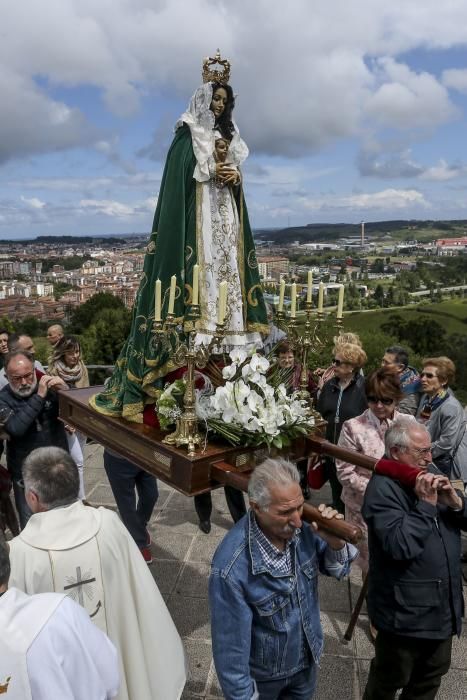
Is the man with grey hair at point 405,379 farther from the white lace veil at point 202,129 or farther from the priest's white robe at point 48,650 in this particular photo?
the priest's white robe at point 48,650

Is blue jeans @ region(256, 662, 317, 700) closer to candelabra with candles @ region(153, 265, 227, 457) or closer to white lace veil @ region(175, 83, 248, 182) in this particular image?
candelabra with candles @ region(153, 265, 227, 457)

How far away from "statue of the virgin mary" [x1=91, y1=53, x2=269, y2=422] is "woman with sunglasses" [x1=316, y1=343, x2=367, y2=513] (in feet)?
5.46

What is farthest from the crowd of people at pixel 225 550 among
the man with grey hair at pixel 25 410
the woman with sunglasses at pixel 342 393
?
the woman with sunglasses at pixel 342 393

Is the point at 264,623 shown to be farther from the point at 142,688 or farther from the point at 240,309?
the point at 240,309

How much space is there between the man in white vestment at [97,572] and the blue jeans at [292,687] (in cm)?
54

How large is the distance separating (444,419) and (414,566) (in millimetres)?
2079

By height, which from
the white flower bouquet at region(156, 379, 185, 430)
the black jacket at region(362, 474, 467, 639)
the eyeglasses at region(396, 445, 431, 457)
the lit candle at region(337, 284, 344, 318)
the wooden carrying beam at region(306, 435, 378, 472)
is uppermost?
the lit candle at region(337, 284, 344, 318)

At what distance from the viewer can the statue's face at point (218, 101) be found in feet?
10.9

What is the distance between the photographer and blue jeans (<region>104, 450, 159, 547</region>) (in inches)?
177

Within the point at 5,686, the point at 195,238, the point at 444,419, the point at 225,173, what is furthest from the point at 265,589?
the point at 444,419

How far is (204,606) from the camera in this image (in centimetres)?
421

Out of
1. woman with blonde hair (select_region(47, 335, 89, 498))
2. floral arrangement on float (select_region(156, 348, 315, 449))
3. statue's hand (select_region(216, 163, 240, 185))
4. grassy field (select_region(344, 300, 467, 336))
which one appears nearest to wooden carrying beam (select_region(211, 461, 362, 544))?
floral arrangement on float (select_region(156, 348, 315, 449))

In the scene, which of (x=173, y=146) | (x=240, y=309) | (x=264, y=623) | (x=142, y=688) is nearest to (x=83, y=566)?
(x=142, y=688)

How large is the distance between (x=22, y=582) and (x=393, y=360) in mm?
4186
